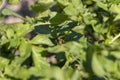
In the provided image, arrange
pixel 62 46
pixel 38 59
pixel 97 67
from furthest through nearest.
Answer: pixel 38 59, pixel 62 46, pixel 97 67

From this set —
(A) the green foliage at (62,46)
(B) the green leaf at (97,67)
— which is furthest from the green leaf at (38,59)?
(B) the green leaf at (97,67)

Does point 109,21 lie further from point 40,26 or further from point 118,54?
point 118,54

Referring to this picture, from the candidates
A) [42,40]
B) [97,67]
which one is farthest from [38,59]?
[97,67]

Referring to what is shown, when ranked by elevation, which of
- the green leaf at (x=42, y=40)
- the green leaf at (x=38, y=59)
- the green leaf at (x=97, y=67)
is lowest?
the green leaf at (x=38, y=59)

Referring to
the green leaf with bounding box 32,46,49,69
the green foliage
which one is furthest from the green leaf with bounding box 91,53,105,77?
the green leaf with bounding box 32,46,49,69

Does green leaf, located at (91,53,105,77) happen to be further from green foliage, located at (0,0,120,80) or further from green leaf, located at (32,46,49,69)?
green leaf, located at (32,46,49,69)

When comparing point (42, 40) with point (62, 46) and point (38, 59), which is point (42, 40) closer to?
point (38, 59)

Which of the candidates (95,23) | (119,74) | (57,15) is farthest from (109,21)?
(119,74)

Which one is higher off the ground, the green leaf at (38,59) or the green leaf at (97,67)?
the green leaf at (97,67)

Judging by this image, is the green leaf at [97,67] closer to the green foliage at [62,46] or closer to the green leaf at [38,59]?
the green foliage at [62,46]

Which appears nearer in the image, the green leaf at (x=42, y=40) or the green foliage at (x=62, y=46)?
the green foliage at (x=62, y=46)
